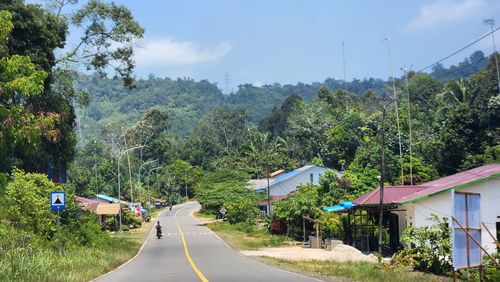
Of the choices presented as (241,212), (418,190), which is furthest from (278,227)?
(418,190)

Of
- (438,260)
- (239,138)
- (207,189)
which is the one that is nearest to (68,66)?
(438,260)

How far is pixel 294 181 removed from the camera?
268 ft

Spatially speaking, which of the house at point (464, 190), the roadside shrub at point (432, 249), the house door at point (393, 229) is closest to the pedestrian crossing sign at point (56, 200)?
the roadside shrub at point (432, 249)

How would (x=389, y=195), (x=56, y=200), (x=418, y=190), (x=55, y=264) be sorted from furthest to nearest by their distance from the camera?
(x=389, y=195)
(x=418, y=190)
(x=56, y=200)
(x=55, y=264)

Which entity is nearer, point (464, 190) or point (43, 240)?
point (43, 240)

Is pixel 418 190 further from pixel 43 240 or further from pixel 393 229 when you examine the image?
pixel 43 240

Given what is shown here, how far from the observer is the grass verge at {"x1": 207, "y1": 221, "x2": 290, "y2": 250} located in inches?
1638

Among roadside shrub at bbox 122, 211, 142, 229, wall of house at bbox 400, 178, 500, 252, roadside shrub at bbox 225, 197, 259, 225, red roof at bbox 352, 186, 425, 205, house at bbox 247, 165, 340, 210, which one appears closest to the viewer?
wall of house at bbox 400, 178, 500, 252

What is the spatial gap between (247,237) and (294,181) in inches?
1221

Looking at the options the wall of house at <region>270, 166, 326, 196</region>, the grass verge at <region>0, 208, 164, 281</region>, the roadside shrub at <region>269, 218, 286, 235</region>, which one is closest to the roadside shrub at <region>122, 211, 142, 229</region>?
the wall of house at <region>270, 166, 326, 196</region>

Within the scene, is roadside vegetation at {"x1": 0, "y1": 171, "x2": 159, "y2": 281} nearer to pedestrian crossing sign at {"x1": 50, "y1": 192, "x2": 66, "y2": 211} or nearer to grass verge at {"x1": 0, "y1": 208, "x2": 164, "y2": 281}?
grass verge at {"x1": 0, "y1": 208, "x2": 164, "y2": 281}

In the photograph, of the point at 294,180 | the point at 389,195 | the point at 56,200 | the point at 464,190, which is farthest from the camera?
the point at 294,180

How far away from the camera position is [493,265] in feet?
54.8

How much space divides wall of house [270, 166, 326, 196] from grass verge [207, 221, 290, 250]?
16630 mm
